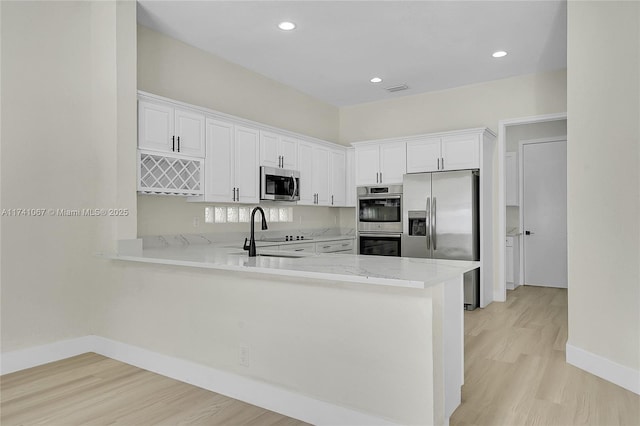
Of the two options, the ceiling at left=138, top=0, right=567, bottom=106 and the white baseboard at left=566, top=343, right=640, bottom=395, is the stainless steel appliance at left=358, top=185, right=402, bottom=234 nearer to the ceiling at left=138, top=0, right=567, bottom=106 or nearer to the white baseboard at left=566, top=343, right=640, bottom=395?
the ceiling at left=138, top=0, right=567, bottom=106

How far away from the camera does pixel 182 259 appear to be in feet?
9.04

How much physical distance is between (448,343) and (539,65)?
4157mm

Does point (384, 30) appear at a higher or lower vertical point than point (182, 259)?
higher

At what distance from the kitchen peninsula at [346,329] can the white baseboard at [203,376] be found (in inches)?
0.9

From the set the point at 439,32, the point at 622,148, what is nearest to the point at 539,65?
the point at 439,32

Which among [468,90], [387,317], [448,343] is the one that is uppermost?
[468,90]

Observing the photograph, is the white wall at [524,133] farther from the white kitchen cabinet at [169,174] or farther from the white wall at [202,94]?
the white kitchen cabinet at [169,174]

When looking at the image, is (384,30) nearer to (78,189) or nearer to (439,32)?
(439,32)

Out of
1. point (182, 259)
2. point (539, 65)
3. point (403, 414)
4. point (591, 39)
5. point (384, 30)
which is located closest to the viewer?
point (403, 414)

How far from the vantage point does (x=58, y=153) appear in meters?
3.41

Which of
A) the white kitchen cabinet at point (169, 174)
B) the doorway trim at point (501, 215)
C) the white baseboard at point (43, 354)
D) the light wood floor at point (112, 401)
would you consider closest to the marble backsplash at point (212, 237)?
the white kitchen cabinet at point (169, 174)

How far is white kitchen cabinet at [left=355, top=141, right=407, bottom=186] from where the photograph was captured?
18.5ft

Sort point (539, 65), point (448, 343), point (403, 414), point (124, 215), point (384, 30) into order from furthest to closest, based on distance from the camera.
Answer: point (539, 65), point (384, 30), point (124, 215), point (448, 343), point (403, 414)

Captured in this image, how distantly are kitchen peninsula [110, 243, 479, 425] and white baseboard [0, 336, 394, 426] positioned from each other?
Result: 0.02m
